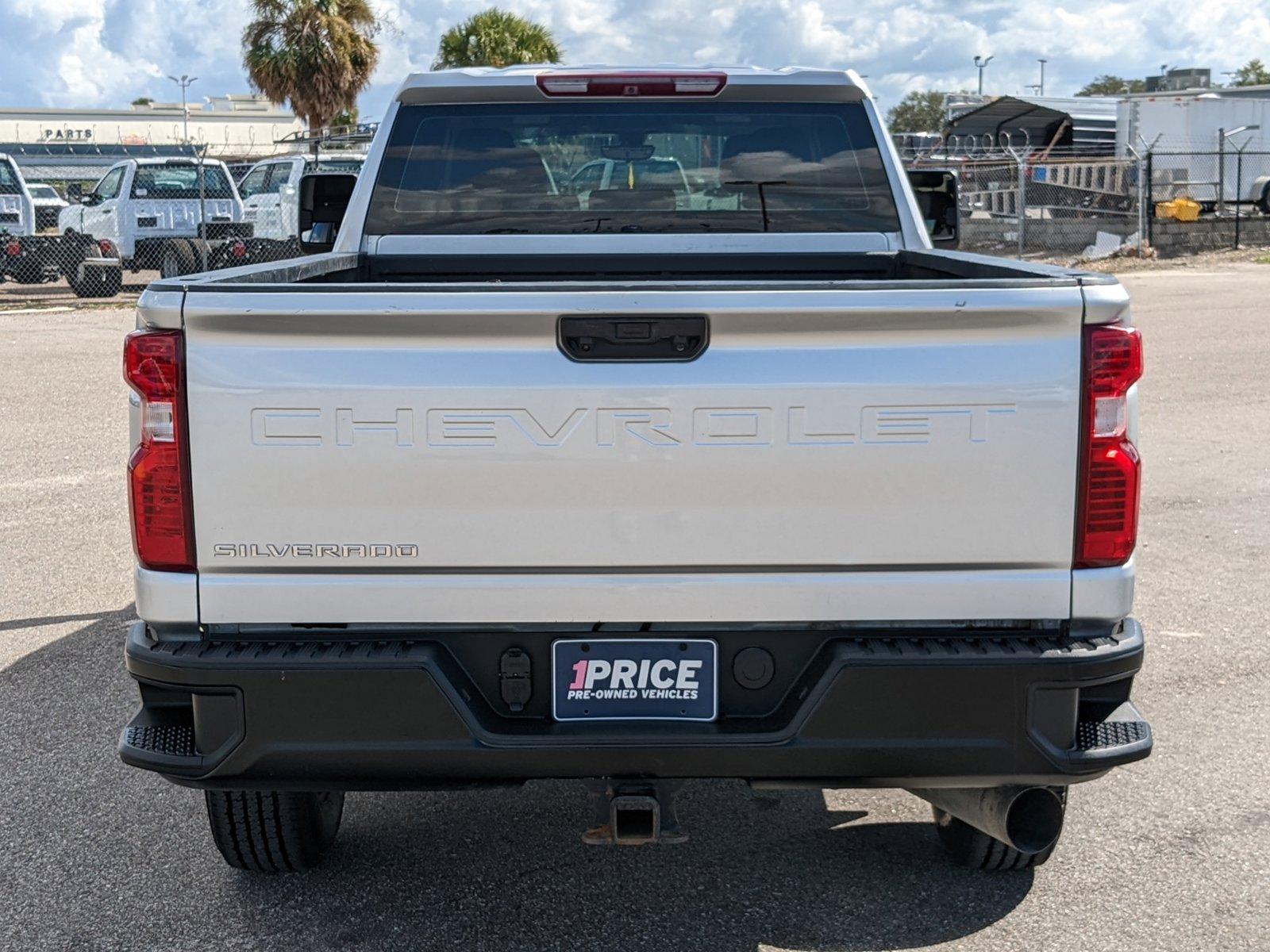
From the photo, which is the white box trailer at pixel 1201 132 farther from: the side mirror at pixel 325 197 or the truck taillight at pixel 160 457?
the truck taillight at pixel 160 457

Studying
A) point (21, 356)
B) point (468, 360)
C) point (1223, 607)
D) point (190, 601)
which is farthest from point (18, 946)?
point (21, 356)

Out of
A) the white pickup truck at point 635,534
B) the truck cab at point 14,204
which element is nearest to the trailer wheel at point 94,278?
the truck cab at point 14,204

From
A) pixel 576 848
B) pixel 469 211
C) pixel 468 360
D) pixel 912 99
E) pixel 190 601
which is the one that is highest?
pixel 912 99

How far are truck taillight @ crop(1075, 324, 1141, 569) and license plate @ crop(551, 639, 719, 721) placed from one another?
2.69ft

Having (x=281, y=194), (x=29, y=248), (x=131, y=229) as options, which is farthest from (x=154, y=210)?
(x=281, y=194)

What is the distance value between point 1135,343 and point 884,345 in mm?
526

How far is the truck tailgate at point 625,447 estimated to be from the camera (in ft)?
9.41

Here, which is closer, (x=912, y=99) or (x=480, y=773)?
(x=480, y=773)

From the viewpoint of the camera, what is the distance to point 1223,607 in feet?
20.4

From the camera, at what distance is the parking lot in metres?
3.49

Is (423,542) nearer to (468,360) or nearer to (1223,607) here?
(468,360)

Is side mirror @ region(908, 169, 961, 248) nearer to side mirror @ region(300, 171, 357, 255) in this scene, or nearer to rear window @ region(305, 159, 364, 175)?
side mirror @ region(300, 171, 357, 255)

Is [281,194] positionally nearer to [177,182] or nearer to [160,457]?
[177,182]

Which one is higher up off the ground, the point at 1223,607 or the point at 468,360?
the point at 468,360
